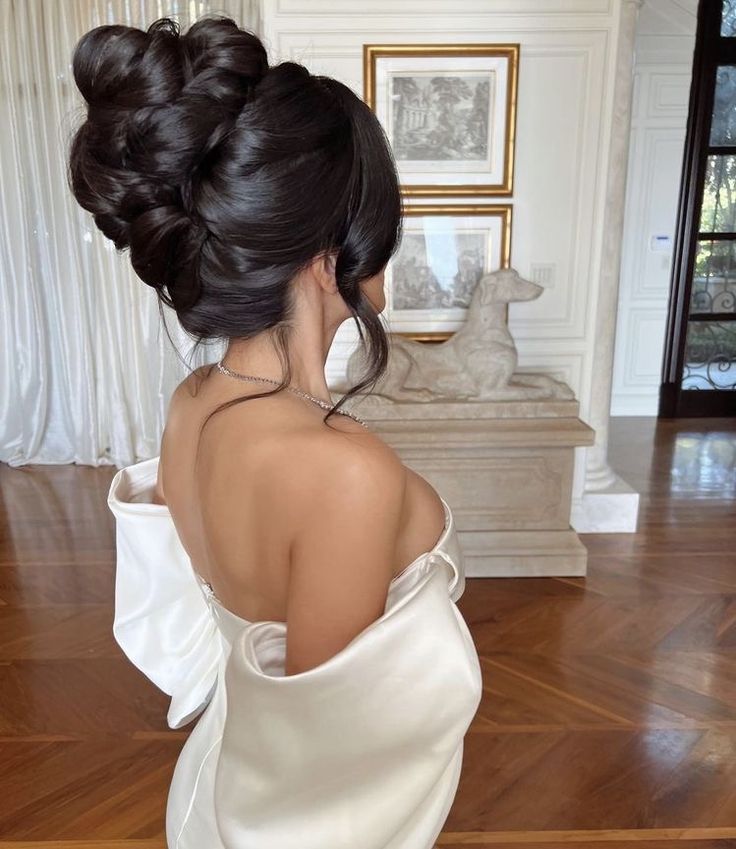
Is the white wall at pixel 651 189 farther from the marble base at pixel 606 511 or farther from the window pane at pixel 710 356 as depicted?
the marble base at pixel 606 511

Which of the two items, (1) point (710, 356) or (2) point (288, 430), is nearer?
(2) point (288, 430)

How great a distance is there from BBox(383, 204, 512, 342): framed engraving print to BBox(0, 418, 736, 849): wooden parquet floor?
4.26 feet

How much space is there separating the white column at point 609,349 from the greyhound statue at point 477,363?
18.1 inches

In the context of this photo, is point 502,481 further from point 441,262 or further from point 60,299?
point 60,299

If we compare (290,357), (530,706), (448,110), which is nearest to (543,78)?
(448,110)

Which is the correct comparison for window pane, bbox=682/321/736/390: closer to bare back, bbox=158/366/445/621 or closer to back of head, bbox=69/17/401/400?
bare back, bbox=158/366/445/621

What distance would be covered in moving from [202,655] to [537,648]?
66.0 inches

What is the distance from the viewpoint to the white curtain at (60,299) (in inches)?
176

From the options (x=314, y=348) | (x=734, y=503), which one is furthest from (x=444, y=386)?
(x=314, y=348)

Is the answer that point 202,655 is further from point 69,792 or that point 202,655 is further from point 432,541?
point 69,792

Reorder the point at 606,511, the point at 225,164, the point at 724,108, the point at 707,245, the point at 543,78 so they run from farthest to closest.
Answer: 1. the point at 707,245
2. the point at 724,108
3. the point at 606,511
4. the point at 543,78
5. the point at 225,164

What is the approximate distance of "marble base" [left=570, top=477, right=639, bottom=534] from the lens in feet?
12.5

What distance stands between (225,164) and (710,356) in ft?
19.4

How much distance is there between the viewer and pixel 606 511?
383cm
